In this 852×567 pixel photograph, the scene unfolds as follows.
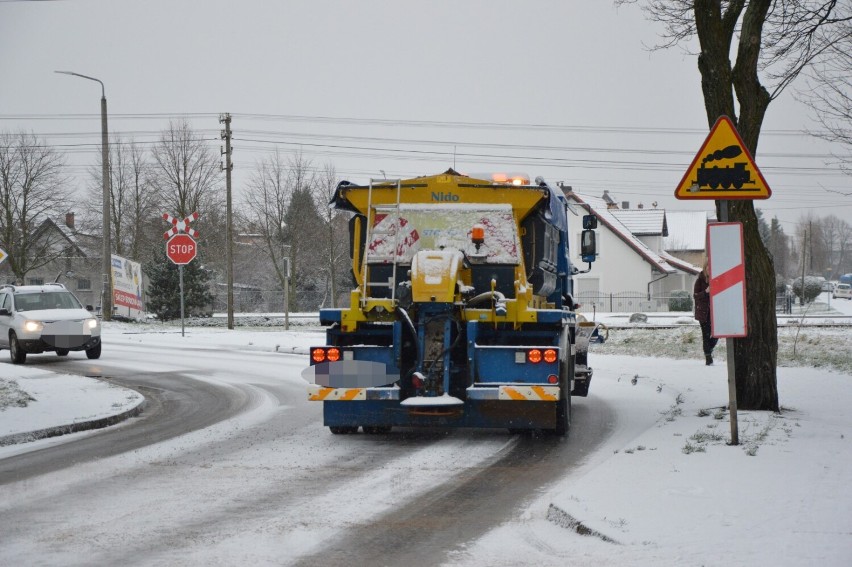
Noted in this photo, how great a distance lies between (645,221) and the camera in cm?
7394

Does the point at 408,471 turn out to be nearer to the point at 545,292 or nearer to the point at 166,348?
the point at 545,292

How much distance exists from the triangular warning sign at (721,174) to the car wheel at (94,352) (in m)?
17.6

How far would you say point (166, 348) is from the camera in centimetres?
2806

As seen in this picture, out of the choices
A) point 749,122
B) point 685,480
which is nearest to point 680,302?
point 749,122

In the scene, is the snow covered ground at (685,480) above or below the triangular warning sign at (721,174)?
below

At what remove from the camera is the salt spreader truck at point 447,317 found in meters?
10.5

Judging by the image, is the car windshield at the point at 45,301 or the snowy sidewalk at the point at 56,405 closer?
the snowy sidewalk at the point at 56,405

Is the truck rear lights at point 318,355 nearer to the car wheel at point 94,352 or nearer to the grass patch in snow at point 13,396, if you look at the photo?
the grass patch in snow at point 13,396

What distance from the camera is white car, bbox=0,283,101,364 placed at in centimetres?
2284

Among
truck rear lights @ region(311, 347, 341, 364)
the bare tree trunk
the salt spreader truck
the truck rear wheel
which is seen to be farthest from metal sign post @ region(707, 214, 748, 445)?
truck rear lights @ region(311, 347, 341, 364)

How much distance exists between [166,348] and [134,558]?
2263 centimetres

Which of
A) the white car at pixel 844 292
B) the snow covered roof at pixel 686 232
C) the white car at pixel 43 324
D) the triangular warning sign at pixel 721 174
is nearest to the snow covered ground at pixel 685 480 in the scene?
the triangular warning sign at pixel 721 174

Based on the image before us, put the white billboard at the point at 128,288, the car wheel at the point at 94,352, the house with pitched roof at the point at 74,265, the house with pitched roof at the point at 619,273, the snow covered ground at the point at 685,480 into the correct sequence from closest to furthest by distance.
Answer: the snow covered ground at the point at 685,480
the car wheel at the point at 94,352
the white billboard at the point at 128,288
the house with pitched roof at the point at 619,273
the house with pitched roof at the point at 74,265

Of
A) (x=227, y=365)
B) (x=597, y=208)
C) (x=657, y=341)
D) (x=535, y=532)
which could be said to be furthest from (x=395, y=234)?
(x=597, y=208)
